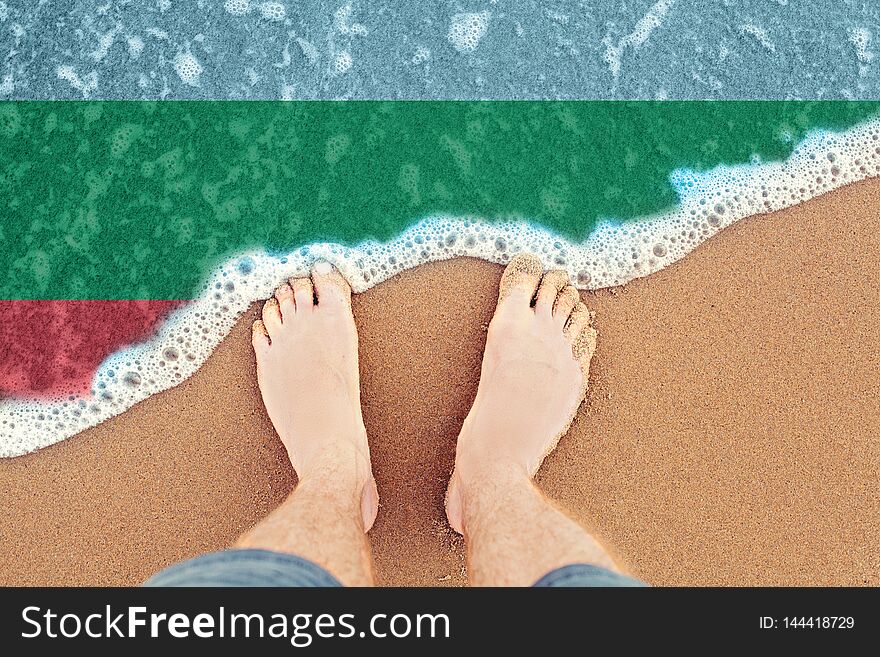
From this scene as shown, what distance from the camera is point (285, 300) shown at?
6.03 feet

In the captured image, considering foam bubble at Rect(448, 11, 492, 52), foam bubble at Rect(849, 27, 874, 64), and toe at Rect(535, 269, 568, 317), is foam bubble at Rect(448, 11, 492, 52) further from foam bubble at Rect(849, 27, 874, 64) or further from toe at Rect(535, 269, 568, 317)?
foam bubble at Rect(849, 27, 874, 64)

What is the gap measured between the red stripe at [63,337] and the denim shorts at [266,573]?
81 centimetres

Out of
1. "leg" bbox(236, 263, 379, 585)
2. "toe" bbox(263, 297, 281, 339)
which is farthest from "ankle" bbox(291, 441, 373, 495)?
"toe" bbox(263, 297, 281, 339)

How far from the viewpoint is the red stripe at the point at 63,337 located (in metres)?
1.82

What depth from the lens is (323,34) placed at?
1.91m

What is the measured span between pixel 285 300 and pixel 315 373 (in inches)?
8.8

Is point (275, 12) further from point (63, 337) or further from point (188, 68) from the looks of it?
point (63, 337)

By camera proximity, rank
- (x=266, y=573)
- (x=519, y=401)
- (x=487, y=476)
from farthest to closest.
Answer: (x=519, y=401)
(x=487, y=476)
(x=266, y=573)

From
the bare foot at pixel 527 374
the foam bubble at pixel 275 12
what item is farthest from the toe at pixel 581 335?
the foam bubble at pixel 275 12

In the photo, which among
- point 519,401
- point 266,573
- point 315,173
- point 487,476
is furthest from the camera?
point 315,173

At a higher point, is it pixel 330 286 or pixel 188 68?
pixel 188 68
